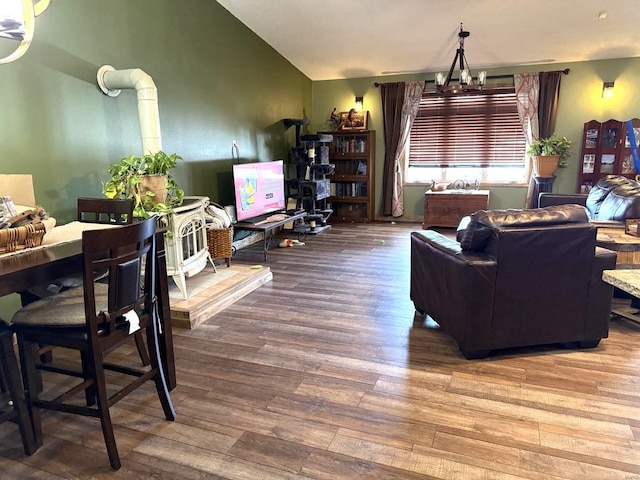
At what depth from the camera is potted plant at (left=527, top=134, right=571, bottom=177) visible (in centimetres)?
Answer: 613

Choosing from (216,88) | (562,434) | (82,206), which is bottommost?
(562,434)

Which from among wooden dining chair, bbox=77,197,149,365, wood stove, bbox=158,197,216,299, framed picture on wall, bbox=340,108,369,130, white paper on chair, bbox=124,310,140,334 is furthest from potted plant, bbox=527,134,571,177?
white paper on chair, bbox=124,310,140,334

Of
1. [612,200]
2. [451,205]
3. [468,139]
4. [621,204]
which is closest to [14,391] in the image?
[621,204]

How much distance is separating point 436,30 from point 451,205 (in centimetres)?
244

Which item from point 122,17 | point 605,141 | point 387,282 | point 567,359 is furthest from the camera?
point 605,141

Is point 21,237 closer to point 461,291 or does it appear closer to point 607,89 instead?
point 461,291

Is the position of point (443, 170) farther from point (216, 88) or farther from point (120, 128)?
point (120, 128)

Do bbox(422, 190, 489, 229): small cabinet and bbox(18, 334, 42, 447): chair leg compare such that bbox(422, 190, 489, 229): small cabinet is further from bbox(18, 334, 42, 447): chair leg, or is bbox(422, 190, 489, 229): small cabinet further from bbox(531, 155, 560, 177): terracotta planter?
bbox(18, 334, 42, 447): chair leg

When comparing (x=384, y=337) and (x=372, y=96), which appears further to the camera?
(x=372, y=96)

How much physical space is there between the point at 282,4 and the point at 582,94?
4.41 m

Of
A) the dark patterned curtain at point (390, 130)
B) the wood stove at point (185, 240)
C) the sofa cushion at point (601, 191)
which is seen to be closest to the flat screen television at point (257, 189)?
the wood stove at point (185, 240)

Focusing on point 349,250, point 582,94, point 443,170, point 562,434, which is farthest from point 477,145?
point 562,434

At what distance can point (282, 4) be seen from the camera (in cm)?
479

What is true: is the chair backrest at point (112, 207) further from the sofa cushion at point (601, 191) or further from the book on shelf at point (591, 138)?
the book on shelf at point (591, 138)
